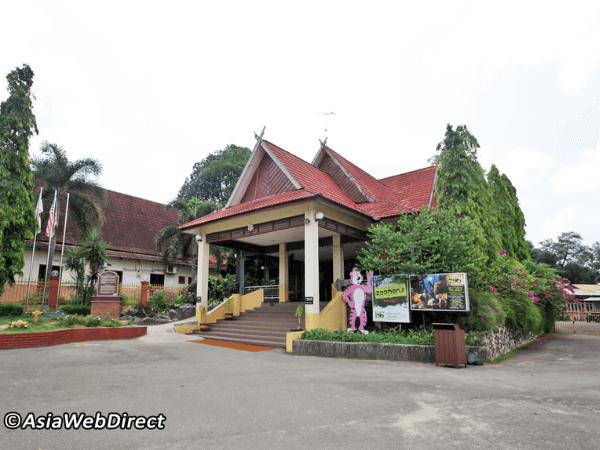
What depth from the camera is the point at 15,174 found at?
14.6 meters

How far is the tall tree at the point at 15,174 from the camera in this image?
45.9ft

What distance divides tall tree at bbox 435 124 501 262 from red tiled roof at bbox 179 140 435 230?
179cm

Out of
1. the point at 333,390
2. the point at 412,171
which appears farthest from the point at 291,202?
the point at 412,171

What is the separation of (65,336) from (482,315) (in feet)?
39.2

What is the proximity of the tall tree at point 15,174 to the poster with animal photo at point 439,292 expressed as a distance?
14956mm

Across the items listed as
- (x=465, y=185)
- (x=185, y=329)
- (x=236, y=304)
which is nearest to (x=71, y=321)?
(x=185, y=329)

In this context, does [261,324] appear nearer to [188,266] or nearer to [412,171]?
[412,171]

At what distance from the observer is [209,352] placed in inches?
385

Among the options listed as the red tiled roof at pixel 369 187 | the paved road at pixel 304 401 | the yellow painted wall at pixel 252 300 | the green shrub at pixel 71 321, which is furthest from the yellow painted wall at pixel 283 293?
the green shrub at pixel 71 321

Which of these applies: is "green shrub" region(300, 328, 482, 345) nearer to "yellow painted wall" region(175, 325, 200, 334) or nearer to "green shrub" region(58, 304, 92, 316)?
"yellow painted wall" region(175, 325, 200, 334)

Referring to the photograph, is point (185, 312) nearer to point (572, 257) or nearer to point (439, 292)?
point (439, 292)

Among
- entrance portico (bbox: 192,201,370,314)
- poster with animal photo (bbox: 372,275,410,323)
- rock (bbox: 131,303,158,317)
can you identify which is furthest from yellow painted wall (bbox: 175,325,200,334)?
poster with animal photo (bbox: 372,275,410,323)

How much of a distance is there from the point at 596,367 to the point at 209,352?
924 centimetres

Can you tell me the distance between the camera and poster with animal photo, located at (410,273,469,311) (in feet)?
29.1
